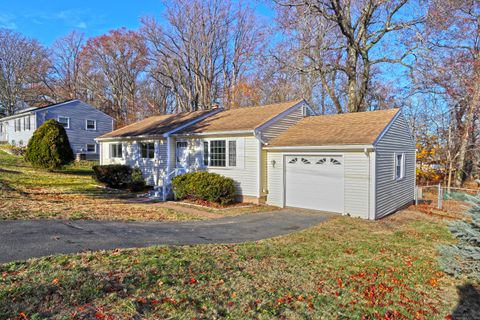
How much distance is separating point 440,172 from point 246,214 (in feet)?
59.6

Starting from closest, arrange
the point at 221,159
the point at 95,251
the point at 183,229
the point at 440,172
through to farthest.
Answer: the point at 95,251, the point at 183,229, the point at 221,159, the point at 440,172

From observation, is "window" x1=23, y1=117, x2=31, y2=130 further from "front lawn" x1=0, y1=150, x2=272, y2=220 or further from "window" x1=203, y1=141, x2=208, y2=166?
"window" x1=203, y1=141, x2=208, y2=166

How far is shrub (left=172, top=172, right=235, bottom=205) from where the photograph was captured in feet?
41.7

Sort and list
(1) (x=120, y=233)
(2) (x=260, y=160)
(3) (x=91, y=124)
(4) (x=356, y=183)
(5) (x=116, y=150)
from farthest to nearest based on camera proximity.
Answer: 1. (3) (x=91, y=124)
2. (5) (x=116, y=150)
3. (2) (x=260, y=160)
4. (4) (x=356, y=183)
5. (1) (x=120, y=233)

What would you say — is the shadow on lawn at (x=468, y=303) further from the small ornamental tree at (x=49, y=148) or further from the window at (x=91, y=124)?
the window at (x=91, y=124)

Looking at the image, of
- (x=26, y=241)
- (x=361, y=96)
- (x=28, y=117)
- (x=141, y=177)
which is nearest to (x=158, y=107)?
(x=28, y=117)

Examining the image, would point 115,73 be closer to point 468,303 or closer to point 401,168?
point 401,168

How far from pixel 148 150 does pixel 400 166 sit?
43.4ft

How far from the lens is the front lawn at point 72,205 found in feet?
28.7

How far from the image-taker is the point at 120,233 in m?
6.98

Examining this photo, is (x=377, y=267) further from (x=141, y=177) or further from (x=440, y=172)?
(x=440, y=172)

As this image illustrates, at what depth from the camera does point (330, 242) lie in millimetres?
7281

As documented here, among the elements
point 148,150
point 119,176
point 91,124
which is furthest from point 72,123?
point 148,150

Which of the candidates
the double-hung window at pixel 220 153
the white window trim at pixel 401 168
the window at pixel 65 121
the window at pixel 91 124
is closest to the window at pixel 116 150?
the double-hung window at pixel 220 153
